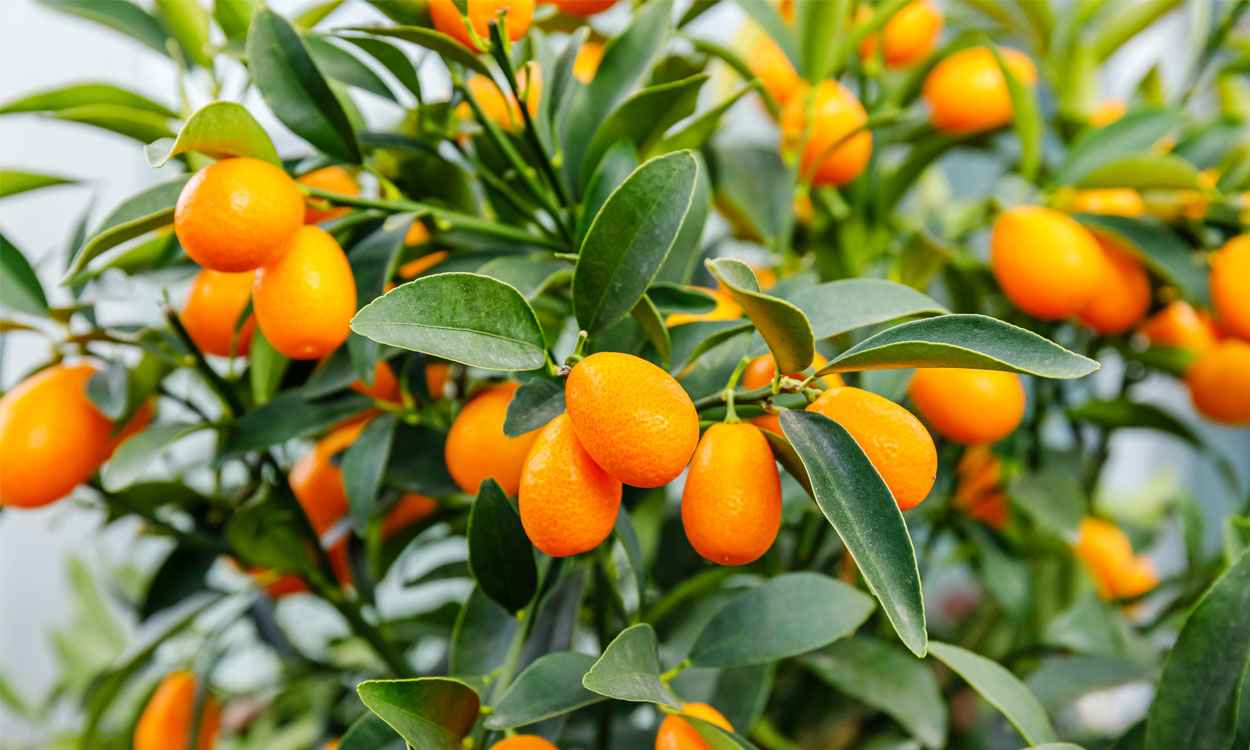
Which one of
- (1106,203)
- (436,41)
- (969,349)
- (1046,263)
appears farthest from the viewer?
(1106,203)

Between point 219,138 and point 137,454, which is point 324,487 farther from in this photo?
point 219,138

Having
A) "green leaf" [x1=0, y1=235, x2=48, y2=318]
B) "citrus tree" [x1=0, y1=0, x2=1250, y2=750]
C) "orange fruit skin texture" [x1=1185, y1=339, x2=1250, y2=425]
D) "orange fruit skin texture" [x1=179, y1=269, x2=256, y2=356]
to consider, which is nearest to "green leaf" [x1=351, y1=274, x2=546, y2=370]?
"citrus tree" [x1=0, y1=0, x2=1250, y2=750]

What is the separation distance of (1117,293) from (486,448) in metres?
0.50

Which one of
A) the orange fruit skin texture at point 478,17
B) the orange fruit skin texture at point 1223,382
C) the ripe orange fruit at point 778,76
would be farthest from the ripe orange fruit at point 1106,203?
the orange fruit skin texture at point 478,17

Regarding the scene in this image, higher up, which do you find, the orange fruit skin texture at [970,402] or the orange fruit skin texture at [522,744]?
the orange fruit skin texture at [970,402]

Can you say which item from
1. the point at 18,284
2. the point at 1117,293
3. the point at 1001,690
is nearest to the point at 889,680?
the point at 1001,690

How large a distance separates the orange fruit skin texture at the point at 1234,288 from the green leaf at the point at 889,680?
12.6 inches

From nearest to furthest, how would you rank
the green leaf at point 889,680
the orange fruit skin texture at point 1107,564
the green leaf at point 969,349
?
the green leaf at point 969,349 → the green leaf at point 889,680 → the orange fruit skin texture at point 1107,564

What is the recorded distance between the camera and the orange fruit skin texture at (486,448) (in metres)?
0.41

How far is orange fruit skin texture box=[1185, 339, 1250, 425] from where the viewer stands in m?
0.61

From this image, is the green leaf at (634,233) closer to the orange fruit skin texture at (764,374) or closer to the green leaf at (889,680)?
the orange fruit skin texture at (764,374)

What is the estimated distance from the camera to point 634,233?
345mm

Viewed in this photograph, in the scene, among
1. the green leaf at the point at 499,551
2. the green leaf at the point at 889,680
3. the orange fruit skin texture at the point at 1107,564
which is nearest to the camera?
the green leaf at the point at 499,551

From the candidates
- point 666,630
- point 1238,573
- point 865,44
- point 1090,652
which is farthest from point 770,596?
point 865,44
